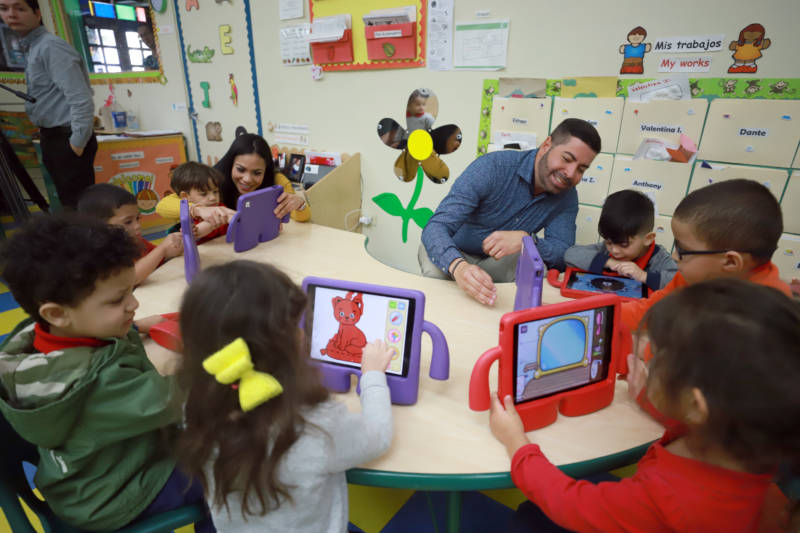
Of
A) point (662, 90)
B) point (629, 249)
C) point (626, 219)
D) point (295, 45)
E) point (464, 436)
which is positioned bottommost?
point (464, 436)

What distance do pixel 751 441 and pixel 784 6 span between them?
178cm

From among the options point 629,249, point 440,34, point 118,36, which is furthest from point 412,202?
point 118,36

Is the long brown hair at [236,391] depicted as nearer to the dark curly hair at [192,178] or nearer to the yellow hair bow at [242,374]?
the yellow hair bow at [242,374]

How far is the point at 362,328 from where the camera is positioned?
957 mm

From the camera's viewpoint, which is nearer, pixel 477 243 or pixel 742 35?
pixel 742 35

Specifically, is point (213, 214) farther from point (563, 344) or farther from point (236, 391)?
point (563, 344)

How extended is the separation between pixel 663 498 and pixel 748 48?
1809 millimetres

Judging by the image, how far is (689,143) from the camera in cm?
188

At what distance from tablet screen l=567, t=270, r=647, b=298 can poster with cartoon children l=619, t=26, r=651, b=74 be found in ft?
3.26

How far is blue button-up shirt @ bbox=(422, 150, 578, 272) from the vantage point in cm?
180

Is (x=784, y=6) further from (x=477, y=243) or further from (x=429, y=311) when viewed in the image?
(x=429, y=311)

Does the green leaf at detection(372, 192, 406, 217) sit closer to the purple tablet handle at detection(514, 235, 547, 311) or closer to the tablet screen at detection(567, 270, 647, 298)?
the tablet screen at detection(567, 270, 647, 298)

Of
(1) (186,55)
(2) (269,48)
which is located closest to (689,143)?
(2) (269,48)

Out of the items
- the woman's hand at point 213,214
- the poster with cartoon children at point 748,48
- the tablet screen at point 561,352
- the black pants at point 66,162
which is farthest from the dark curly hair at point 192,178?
the poster with cartoon children at point 748,48
